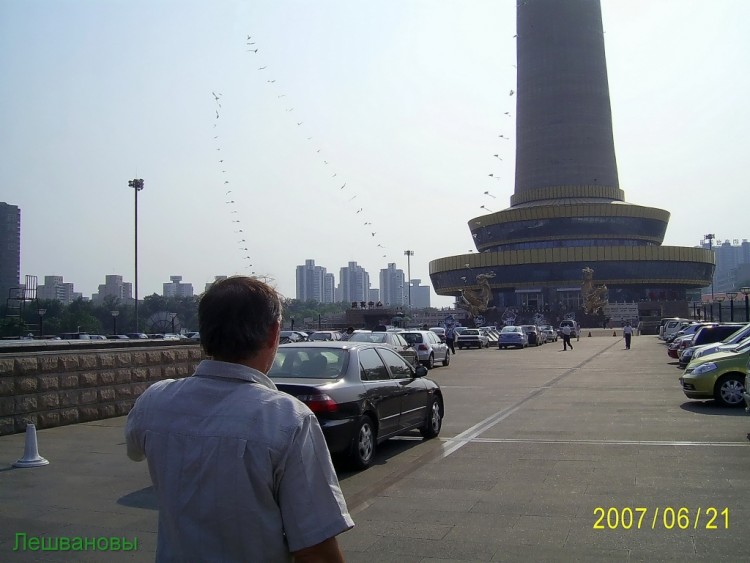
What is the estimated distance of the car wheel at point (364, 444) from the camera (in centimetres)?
884

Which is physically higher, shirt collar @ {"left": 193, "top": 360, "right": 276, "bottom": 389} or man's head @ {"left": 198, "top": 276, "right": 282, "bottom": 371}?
man's head @ {"left": 198, "top": 276, "right": 282, "bottom": 371}

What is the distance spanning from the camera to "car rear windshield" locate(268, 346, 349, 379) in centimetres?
924

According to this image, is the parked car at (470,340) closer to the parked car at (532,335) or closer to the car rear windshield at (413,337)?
the parked car at (532,335)

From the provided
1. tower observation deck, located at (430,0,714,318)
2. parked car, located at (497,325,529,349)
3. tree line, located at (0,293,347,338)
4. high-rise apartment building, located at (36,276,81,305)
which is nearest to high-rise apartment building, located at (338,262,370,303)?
tower observation deck, located at (430,0,714,318)

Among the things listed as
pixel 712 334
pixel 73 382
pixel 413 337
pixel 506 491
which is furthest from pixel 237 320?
pixel 413 337

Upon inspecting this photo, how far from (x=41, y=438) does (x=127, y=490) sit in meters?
4.20

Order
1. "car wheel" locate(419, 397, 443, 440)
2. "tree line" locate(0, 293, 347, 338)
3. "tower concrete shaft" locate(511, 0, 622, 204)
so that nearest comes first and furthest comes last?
1. "car wheel" locate(419, 397, 443, 440)
2. "tree line" locate(0, 293, 347, 338)
3. "tower concrete shaft" locate(511, 0, 622, 204)

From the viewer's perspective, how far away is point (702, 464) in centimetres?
885

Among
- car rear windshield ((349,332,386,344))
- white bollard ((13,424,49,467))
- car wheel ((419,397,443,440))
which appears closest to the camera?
white bollard ((13,424,49,467))

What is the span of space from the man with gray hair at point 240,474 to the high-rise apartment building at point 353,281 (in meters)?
173

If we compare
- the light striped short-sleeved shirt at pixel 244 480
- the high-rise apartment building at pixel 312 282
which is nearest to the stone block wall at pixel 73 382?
the light striped short-sleeved shirt at pixel 244 480

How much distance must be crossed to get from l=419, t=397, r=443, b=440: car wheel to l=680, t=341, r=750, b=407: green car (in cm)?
584

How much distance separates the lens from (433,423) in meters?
11.4
